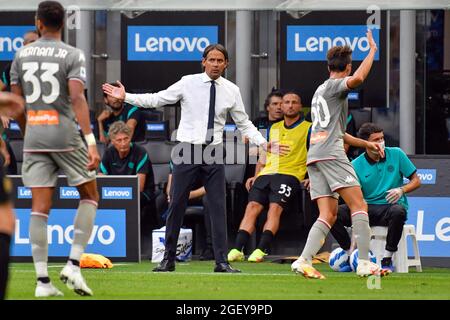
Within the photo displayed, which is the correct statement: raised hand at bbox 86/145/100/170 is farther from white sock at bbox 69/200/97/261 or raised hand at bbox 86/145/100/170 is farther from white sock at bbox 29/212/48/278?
white sock at bbox 29/212/48/278

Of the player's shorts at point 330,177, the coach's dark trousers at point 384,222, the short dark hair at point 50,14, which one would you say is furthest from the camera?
the coach's dark trousers at point 384,222

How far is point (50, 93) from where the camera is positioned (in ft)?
32.9

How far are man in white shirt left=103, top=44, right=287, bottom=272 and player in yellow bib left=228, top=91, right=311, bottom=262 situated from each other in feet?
9.51

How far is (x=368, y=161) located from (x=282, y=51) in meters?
3.48

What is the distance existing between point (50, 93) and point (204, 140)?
115 inches

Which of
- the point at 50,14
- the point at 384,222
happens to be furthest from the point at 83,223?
the point at 384,222

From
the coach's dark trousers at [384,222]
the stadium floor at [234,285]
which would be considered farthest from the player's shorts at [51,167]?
the coach's dark trousers at [384,222]

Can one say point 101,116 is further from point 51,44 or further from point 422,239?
point 51,44

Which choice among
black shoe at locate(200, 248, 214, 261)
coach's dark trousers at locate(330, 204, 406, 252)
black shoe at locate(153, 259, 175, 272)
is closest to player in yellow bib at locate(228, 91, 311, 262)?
black shoe at locate(200, 248, 214, 261)

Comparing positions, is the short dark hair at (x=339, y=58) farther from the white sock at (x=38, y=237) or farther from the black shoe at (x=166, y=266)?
the white sock at (x=38, y=237)

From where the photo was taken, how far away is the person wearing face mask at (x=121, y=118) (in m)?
17.0

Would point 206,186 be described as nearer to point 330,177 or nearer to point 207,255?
point 330,177

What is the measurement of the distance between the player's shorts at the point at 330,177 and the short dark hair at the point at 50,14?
2.96 m
